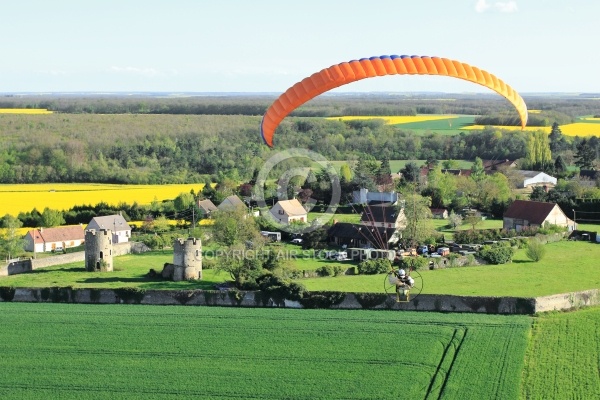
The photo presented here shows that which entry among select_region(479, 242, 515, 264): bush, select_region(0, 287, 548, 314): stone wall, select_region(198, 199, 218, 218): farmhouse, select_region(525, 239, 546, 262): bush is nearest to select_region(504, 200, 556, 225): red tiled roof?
select_region(525, 239, 546, 262): bush

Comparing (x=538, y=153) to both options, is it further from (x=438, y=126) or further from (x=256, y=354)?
(x=256, y=354)

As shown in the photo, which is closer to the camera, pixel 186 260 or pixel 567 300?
pixel 567 300

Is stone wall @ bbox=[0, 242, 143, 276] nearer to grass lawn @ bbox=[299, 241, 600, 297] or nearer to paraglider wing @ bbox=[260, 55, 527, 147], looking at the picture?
grass lawn @ bbox=[299, 241, 600, 297]

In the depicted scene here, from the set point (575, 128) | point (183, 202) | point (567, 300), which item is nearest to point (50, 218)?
point (183, 202)

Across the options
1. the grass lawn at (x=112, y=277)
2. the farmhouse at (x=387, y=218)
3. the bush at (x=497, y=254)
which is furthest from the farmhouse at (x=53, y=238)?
the bush at (x=497, y=254)

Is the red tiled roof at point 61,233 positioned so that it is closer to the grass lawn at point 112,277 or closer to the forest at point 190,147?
the grass lawn at point 112,277

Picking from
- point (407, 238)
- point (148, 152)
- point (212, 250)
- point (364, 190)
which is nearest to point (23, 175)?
point (148, 152)
